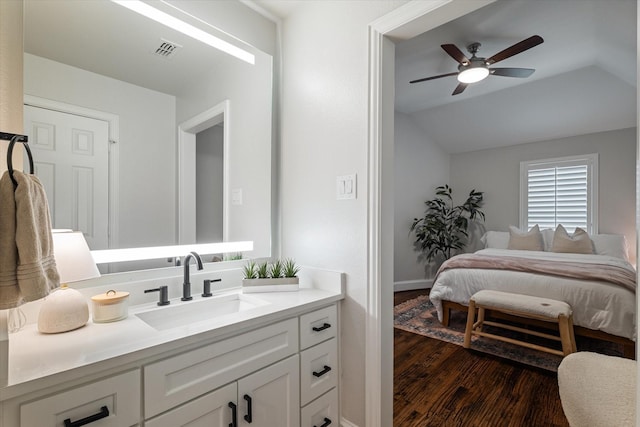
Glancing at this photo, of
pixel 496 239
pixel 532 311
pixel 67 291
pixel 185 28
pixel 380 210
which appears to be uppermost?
pixel 185 28

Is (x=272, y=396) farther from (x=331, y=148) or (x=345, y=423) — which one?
(x=331, y=148)

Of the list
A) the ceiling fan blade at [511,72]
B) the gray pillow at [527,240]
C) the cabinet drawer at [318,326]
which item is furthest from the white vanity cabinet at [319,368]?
the gray pillow at [527,240]

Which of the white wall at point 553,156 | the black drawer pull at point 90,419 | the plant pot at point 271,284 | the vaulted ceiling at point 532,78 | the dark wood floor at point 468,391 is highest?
the vaulted ceiling at point 532,78

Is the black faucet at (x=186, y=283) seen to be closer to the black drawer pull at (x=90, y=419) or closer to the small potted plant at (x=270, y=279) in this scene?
the small potted plant at (x=270, y=279)

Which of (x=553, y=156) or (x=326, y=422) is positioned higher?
(x=553, y=156)

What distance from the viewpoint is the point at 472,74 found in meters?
2.88

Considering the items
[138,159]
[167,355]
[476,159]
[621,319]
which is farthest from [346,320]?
[476,159]

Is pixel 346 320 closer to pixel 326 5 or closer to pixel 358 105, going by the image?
pixel 358 105

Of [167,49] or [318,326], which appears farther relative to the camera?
[167,49]

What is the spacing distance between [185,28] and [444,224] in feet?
15.3

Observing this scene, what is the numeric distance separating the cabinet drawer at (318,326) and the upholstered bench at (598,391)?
35.2 inches

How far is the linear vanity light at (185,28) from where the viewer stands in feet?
4.68

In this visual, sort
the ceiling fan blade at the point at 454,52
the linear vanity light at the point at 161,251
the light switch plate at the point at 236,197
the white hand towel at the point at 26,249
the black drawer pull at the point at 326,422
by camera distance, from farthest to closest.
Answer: the ceiling fan blade at the point at 454,52 → the light switch plate at the point at 236,197 → the black drawer pull at the point at 326,422 → the linear vanity light at the point at 161,251 → the white hand towel at the point at 26,249

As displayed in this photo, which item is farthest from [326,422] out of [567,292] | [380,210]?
[567,292]
